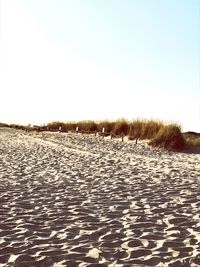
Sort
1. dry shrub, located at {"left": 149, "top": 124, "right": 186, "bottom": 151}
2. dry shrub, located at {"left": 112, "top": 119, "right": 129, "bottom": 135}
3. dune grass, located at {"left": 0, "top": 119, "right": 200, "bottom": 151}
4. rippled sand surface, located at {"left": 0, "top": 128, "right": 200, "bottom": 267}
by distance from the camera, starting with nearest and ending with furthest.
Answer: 1. rippled sand surface, located at {"left": 0, "top": 128, "right": 200, "bottom": 267}
2. dry shrub, located at {"left": 149, "top": 124, "right": 186, "bottom": 151}
3. dune grass, located at {"left": 0, "top": 119, "right": 200, "bottom": 151}
4. dry shrub, located at {"left": 112, "top": 119, "right": 129, "bottom": 135}

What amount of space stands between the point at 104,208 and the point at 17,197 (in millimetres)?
1987

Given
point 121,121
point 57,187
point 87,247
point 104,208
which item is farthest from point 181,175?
point 121,121

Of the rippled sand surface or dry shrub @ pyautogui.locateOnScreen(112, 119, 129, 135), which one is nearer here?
the rippled sand surface

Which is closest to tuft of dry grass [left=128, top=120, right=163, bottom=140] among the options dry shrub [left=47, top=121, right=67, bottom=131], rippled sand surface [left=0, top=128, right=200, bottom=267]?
rippled sand surface [left=0, top=128, right=200, bottom=267]

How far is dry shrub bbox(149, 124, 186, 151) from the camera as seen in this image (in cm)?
2100

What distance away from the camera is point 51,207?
24.6 feet

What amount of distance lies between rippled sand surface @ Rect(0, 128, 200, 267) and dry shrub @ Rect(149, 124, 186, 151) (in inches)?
349

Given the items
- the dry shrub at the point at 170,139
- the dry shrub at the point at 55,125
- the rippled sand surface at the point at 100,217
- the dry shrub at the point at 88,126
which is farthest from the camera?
the dry shrub at the point at 55,125

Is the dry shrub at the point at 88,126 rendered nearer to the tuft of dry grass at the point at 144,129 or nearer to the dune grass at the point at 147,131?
the dune grass at the point at 147,131

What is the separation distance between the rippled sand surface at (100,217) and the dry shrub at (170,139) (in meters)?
8.88

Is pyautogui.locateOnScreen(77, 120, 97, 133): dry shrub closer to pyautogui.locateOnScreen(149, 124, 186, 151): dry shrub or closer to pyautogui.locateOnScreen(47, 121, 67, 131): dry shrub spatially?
pyautogui.locateOnScreen(47, 121, 67, 131): dry shrub

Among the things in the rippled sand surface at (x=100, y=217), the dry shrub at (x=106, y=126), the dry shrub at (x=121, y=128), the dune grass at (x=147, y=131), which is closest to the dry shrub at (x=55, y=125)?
the dune grass at (x=147, y=131)

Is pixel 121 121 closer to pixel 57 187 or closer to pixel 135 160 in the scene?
pixel 135 160

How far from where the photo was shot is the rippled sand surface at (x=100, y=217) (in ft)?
16.2
